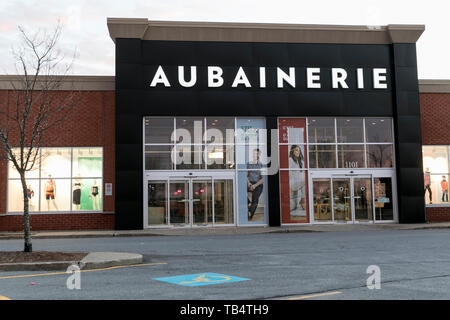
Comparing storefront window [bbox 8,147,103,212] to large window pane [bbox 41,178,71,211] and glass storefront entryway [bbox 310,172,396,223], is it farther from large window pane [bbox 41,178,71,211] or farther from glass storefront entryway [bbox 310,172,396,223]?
glass storefront entryway [bbox 310,172,396,223]

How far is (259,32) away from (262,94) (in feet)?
10.1

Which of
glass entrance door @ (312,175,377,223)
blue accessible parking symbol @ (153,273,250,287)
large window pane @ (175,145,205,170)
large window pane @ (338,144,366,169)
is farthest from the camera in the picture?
large window pane @ (338,144,366,169)

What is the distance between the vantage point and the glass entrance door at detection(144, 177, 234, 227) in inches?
937

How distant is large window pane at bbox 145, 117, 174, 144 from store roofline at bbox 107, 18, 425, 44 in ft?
12.9

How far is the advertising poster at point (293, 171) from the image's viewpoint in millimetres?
24438

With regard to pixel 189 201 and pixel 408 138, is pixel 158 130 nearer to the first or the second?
pixel 189 201

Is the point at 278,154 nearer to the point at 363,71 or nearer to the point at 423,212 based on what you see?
the point at 363,71

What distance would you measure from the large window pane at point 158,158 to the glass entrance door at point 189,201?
2.07 ft

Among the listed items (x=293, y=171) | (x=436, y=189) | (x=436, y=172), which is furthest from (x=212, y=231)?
(x=436, y=172)

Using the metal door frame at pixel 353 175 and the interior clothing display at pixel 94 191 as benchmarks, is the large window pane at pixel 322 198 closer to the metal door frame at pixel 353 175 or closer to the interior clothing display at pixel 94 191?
the metal door frame at pixel 353 175

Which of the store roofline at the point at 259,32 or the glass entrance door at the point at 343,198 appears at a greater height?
the store roofline at the point at 259,32

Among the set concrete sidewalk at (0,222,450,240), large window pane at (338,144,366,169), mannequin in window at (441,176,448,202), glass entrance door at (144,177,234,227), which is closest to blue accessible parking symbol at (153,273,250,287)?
concrete sidewalk at (0,222,450,240)

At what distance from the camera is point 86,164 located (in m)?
24.0

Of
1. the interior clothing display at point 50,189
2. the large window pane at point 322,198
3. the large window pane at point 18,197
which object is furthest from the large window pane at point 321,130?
the large window pane at point 18,197
